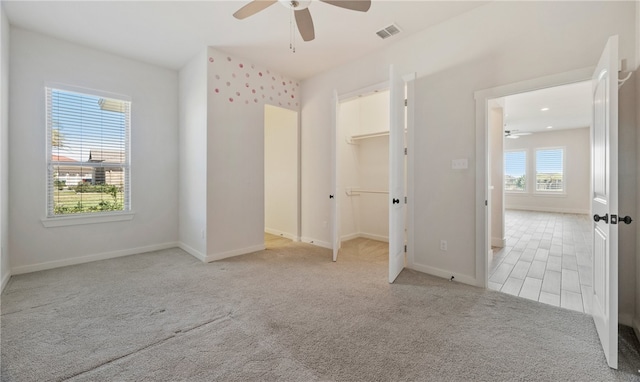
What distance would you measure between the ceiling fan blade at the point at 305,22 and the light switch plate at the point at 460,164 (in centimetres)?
202

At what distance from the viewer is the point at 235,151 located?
4.03 meters

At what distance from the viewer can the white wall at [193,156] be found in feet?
12.4

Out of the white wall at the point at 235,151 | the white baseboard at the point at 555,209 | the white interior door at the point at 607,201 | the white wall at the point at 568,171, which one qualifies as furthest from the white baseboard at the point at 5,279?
the white wall at the point at 568,171

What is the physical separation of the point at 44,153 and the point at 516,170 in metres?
12.7

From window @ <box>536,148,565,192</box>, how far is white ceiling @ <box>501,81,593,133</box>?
0.87 meters

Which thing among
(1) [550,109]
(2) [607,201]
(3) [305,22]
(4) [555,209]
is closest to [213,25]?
(3) [305,22]

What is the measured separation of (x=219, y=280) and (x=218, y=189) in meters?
1.34

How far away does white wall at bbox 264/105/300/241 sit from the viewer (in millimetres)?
5043

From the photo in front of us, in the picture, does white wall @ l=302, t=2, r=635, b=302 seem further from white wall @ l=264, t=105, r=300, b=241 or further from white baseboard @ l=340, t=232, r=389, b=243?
white wall @ l=264, t=105, r=300, b=241

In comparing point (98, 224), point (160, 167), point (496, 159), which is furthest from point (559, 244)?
point (98, 224)

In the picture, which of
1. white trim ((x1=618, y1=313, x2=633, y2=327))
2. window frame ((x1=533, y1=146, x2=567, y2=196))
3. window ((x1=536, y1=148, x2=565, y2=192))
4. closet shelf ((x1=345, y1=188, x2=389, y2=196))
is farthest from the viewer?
window ((x1=536, y1=148, x2=565, y2=192))

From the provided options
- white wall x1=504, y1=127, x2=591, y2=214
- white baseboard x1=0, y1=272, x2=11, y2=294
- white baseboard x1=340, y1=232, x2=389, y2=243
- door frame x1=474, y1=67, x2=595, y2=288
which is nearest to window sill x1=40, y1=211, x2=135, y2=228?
white baseboard x1=0, y1=272, x2=11, y2=294

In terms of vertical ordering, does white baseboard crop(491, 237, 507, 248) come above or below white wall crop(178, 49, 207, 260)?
below

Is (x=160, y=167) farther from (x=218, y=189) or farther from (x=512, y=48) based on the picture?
(x=512, y=48)
